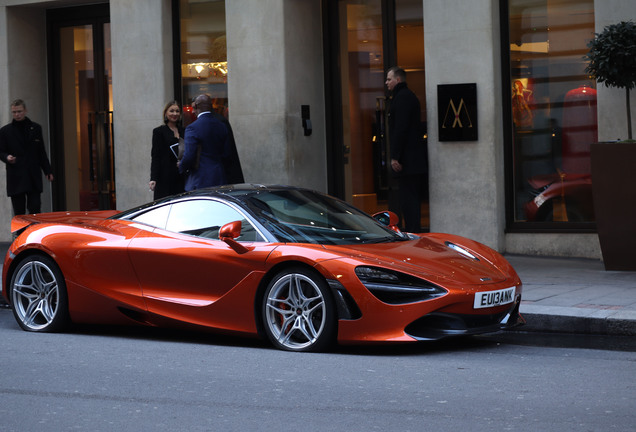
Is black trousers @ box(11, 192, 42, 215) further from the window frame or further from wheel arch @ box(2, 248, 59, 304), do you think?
the window frame

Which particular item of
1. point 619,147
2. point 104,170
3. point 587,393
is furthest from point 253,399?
point 104,170

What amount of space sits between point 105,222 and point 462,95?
220 inches

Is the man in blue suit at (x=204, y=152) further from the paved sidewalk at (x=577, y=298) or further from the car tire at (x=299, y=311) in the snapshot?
the car tire at (x=299, y=311)

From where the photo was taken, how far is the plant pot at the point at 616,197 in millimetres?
10523

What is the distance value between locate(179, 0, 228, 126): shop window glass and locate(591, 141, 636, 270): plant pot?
6125 mm

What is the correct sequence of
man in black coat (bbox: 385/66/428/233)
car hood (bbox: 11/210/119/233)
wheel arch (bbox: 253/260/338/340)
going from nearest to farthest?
wheel arch (bbox: 253/260/338/340)
car hood (bbox: 11/210/119/233)
man in black coat (bbox: 385/66/428/233)

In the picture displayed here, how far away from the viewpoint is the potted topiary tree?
1054 cm

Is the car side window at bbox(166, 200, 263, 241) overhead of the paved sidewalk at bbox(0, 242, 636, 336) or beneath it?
overhead

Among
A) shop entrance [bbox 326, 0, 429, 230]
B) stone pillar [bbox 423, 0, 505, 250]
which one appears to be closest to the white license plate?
stone pillar [bbox 423, 0, 505, 250]

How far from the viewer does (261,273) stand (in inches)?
294

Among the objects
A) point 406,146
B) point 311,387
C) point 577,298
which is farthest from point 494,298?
point 406,146

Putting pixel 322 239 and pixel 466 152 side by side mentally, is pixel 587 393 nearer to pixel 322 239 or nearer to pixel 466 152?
pixel 322 239

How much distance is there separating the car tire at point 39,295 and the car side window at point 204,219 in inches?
44.5

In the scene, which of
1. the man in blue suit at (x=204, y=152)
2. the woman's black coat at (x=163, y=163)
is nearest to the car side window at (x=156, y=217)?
the man in blue suit at (x=204, y=152)
